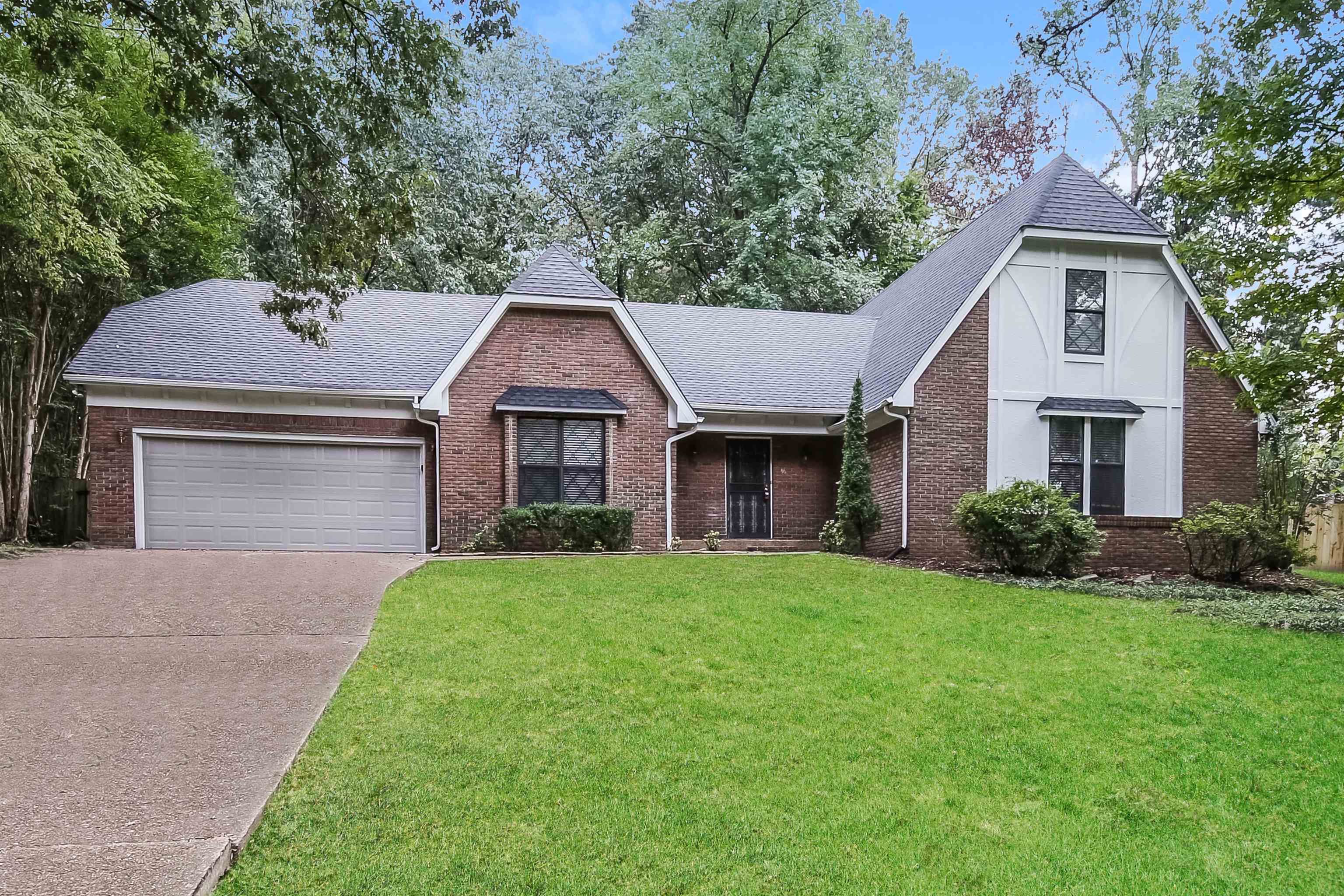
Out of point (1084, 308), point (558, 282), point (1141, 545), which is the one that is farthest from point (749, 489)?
point (1141, 545)

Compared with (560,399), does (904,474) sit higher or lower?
lower

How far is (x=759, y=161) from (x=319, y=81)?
19872 millimetres

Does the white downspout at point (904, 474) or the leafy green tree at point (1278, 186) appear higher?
the leafy green tree at point (1278, 186)

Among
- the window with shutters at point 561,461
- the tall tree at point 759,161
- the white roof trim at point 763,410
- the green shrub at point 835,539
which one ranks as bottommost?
the green shrub at point 835,539

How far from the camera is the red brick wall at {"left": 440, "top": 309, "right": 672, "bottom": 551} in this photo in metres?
16.1

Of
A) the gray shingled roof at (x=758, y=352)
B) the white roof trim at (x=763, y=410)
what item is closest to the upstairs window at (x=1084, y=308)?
the gray shingled roof at (x=758, y=352)

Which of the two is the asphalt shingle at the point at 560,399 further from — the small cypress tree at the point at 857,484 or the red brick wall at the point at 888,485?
the red brick wall at the point at 888,485

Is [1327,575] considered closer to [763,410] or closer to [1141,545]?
[1141,545]

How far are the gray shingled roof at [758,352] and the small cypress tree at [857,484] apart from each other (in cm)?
93

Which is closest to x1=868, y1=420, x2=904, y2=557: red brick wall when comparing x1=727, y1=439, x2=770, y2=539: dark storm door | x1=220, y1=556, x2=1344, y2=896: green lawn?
x1=727, y1=439, x2=770, y2=539: dark storm door

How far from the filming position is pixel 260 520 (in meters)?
16.3

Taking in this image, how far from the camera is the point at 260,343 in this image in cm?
1723

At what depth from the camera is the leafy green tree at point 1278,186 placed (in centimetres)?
1006

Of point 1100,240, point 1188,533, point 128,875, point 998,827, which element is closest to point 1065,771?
point 998,827
